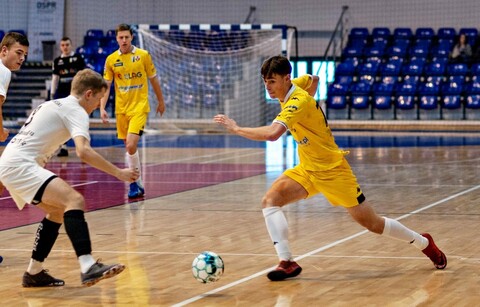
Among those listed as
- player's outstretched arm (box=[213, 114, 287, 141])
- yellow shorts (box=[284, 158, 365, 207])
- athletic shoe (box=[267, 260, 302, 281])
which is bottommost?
athletic shoe (box=[267, 260, 302, 281])

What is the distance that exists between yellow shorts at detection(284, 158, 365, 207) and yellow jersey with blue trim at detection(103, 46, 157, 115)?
5755 mm

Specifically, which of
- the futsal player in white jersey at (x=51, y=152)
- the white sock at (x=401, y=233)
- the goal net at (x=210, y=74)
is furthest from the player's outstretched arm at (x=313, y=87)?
the goal net at (x=210, y=74)

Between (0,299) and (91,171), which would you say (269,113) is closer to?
(91,171)

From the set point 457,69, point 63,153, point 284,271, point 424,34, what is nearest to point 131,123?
point 284,271

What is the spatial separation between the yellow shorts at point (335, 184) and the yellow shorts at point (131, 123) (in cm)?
553

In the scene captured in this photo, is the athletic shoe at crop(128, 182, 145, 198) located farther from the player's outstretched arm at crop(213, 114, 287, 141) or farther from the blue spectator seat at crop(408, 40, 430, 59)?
the blue spectator seat at crop(408, 40, 430, 59)

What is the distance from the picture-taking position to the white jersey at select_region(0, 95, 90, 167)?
21.3 feet

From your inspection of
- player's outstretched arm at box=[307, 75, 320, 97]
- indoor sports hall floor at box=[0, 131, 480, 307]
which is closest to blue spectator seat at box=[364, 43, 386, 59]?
indoor sports hall floor at box=[0, 131, 480, 307]

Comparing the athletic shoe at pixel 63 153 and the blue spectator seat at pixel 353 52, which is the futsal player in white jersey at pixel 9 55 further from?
the blue spectator seat at pixel 353 52

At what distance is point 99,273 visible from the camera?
6.26 meters

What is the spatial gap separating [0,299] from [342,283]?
7.94 ft

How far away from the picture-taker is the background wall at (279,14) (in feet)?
99.3

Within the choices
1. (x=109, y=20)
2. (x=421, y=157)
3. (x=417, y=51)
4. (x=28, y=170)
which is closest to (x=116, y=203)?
(x=28, y=170)

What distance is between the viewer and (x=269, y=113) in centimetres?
2766
